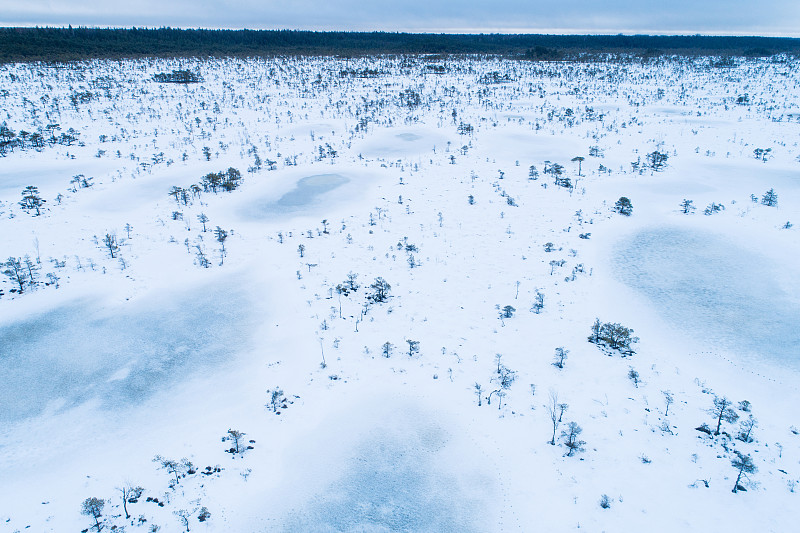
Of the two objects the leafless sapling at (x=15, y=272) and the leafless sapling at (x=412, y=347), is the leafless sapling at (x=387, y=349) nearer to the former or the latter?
the leafless sapling at (x=412, y=347)

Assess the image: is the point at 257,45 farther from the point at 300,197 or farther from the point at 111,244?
the point at 111,244

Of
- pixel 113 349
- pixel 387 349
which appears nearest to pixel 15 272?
pixel 113 349

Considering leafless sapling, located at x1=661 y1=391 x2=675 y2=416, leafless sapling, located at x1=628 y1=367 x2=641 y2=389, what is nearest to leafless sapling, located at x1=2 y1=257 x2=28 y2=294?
leafless sapling, located at x1=628 y1=367 x2=641 y2=389

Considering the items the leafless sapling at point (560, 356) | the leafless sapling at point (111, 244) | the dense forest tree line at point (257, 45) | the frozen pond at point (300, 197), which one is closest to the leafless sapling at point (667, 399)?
the leafless sapling at point (560, 356)

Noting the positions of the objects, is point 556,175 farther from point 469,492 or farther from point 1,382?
point 1,382

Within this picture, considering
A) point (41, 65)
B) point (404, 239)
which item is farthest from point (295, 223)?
point (41, 65)
